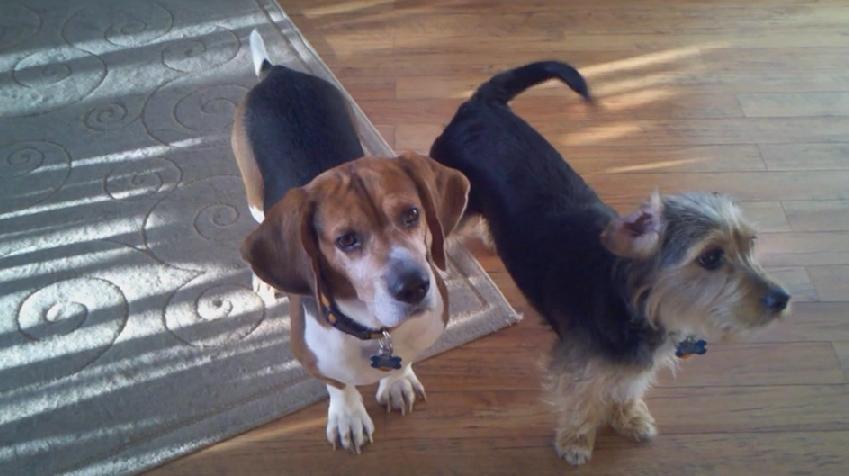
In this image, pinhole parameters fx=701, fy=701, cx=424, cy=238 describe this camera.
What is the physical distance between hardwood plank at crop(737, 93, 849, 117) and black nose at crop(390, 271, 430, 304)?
2301mm

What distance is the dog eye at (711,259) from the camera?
1.56m

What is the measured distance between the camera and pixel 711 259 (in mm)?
1571

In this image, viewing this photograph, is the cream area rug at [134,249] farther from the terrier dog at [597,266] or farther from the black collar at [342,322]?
the black collar at [342,322]

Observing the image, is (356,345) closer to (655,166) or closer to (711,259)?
(711,259)

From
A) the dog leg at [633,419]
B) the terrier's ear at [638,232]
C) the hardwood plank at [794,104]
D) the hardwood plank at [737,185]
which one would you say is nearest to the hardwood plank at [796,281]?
the hardwood plank at [737,185]

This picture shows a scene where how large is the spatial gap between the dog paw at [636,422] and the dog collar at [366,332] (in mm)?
787

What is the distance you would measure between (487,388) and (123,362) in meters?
1.23

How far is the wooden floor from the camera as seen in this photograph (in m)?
2.17

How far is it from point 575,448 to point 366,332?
0.82 meters

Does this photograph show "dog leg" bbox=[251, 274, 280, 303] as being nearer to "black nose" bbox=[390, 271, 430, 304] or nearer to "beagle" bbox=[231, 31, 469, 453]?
"beagle" bbox=[231, 31, 469, 453]

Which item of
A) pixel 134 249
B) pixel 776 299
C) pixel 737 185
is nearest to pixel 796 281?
pixel 737 185

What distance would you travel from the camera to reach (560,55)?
3.40 meters

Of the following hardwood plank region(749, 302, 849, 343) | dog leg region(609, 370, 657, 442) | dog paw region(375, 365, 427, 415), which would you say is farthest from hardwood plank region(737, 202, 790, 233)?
dog paw region(375, 365, 427, 415)

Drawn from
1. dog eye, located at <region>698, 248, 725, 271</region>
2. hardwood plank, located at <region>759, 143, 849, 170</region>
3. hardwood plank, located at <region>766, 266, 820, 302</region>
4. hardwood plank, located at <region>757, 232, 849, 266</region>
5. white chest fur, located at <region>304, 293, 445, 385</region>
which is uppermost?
dog eye, located at <region>698, 248, 725, 271</region>
